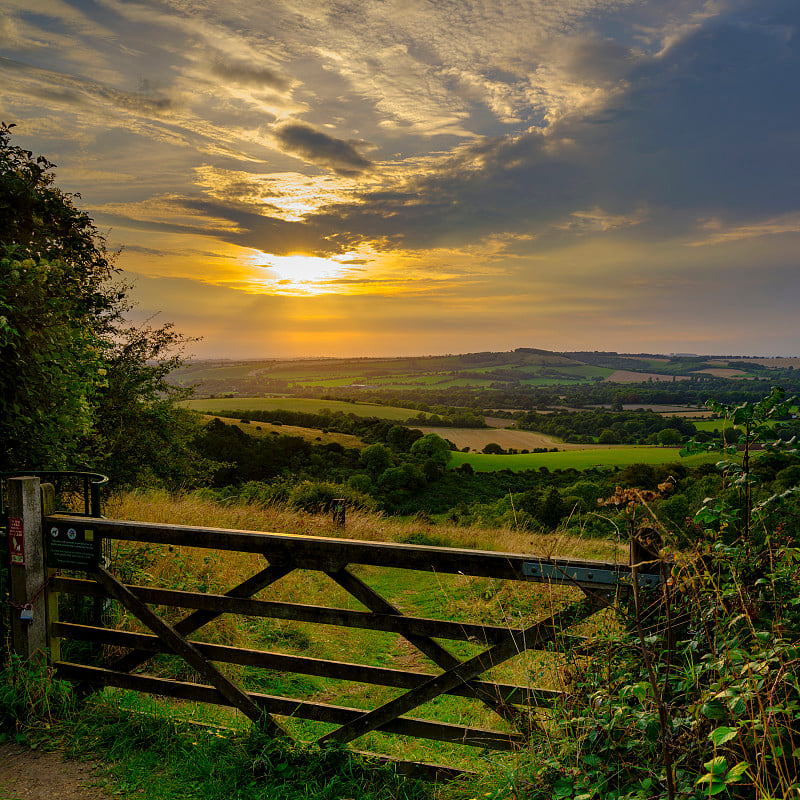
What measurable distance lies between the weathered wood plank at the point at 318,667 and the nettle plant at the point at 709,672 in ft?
1.21

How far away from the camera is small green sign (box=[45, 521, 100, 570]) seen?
14.6 feet

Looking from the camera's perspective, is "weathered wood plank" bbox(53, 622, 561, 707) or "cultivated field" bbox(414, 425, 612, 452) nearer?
"weathered wood plank" bbox(53, 622, 561, 707)

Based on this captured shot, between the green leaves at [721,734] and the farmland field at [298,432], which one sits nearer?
the green leaves at [721,734]

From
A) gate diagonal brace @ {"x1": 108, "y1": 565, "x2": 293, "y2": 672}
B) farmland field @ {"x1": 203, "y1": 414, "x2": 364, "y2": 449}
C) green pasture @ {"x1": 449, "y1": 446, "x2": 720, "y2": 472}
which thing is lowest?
green pasture @ {"x1": 449, "y1": 446, "x2": 720, "y2": 472}

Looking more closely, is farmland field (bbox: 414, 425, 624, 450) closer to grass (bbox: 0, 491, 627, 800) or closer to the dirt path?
grass (bbox: 0, 491, 627, 800)

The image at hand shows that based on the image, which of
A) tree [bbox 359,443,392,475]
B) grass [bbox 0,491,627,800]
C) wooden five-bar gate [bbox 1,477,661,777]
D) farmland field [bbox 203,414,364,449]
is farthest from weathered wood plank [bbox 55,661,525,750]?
tree [bbox 359,443,392,475]

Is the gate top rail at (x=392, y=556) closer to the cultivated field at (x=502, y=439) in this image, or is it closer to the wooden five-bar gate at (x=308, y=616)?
the wooden five-bar gate at (x=308, y=616)

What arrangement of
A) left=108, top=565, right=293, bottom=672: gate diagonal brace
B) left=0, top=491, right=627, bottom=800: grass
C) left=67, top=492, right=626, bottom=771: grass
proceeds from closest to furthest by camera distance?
left=0, top=491, right=627, bottom=800: grass
left=108, top=565, right=293, bottom=672: gate diagonal brace
left=67, top=492, right=626, bottom=771: grass

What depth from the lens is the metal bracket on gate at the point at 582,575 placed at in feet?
10.5

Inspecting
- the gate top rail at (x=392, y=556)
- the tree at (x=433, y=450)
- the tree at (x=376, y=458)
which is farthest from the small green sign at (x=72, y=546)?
the tree at (x=433, y=450)

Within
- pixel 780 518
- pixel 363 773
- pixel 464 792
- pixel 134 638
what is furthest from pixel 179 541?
pixel 780 518

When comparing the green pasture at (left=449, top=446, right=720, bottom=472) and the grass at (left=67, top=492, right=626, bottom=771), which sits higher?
the grass at (left=67, top=492, right=626, bottom=771)

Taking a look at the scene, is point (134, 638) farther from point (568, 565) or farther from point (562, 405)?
point (562, 405)

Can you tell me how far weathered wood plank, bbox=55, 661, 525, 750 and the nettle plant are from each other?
1.55ft
